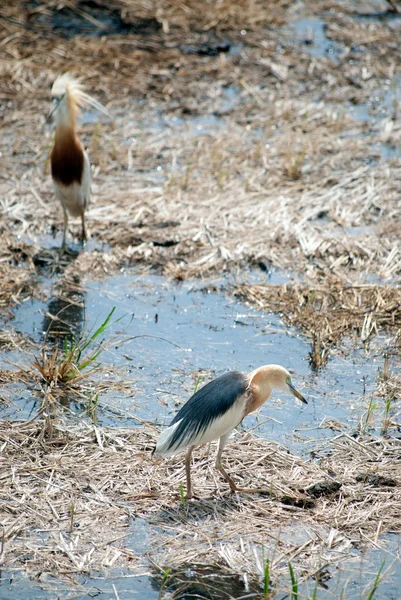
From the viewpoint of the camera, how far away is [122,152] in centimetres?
922

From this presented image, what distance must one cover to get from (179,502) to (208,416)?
0.53m

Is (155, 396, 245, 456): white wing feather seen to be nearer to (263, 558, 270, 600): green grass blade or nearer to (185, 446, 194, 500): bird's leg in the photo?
(185, 446, 194, 500): bird's leg

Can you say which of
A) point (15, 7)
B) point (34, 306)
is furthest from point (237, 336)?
point (15, 7)

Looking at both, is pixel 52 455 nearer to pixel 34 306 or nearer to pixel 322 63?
pixel 34 306

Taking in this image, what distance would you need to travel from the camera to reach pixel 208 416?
463 cm

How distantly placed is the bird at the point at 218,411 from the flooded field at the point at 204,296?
325 mm

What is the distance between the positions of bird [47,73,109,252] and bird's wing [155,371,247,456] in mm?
3218

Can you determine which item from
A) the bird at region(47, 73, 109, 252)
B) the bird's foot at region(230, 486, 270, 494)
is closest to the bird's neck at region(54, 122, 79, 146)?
the bird at region(47, 73, 109, 252)

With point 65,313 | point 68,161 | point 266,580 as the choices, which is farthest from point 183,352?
point 266,580

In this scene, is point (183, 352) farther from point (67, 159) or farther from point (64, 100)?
point (64, 100)

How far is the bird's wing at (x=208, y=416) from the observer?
4.61 meters

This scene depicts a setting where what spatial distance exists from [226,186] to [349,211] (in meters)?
1.27

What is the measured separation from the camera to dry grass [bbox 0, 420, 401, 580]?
4.32 m

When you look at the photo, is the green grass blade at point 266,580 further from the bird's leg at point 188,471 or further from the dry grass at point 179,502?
the bird's leg at point 188,471
